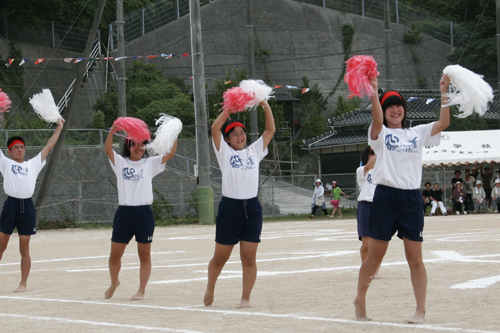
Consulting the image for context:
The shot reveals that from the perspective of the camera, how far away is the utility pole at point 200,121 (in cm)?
2408

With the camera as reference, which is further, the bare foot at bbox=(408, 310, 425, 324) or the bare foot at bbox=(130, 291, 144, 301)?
the bare foot at bbox=(130, 291, 144, 301)

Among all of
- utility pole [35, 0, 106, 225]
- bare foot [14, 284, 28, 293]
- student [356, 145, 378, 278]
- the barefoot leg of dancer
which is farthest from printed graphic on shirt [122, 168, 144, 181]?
utility pole [35, 0, 106, 225]

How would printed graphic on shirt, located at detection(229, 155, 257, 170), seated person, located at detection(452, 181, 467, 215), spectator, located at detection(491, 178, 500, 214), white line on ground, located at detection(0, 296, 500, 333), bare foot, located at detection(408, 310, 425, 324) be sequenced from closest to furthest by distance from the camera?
white line on ground, located at detection(0, 296, 500, 333) < bare foot, located at detection(408, 310, 425, 324) < printed graphic on shirt, located at detection(229, 155, 257, 170) < spectator, located at detection(491, 178, 500, 214) < seated person, located at detection(452, 181, 467, 215)

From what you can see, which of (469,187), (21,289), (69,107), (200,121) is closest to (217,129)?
(21,289)

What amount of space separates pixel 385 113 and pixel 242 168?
5.49 ft

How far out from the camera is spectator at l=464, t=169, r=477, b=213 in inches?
1057

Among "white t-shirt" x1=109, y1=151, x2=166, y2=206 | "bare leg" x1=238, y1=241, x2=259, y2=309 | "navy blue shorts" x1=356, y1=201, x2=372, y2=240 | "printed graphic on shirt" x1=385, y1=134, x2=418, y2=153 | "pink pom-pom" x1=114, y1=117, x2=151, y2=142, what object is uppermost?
"pink pom-pom" x1=114, y1=117, x2=151, y2=142

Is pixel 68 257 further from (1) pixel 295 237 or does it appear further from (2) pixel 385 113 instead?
(2) pixel 385 113

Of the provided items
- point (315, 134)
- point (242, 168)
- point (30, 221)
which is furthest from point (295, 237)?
point (315, 134)

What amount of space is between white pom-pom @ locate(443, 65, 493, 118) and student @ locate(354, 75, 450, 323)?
9 cm

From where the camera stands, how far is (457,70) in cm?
590

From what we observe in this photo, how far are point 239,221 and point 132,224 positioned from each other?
4.98 feet

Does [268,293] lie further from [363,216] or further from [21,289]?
[21,289]

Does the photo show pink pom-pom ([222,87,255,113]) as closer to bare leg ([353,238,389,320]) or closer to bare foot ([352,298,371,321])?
bare leg ([353,238,389,320])
